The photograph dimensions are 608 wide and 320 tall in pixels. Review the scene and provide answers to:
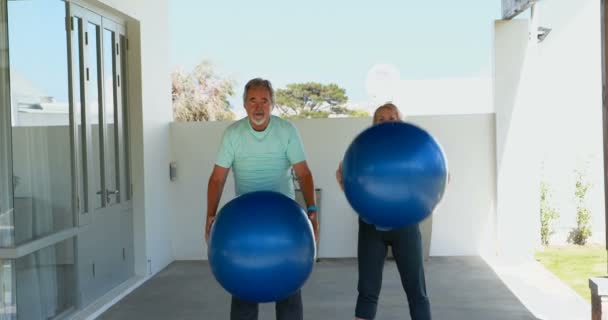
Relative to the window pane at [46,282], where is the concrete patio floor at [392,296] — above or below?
below

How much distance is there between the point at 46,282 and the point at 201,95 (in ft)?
51.8

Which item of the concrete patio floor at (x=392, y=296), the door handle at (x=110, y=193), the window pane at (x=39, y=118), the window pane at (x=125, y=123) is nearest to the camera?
the window pane at (x=39, y=118)

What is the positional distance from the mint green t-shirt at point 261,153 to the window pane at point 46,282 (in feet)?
5.13

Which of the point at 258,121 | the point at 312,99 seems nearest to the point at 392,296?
the point at 258,121

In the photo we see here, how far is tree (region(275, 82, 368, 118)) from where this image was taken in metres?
21.9

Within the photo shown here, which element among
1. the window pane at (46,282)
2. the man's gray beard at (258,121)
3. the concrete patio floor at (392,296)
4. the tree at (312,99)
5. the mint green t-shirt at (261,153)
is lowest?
the concrete patio floor at (392,296)

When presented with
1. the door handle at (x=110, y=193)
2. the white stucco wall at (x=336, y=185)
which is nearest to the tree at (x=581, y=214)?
the white stucco wall at (x=336, y=185)

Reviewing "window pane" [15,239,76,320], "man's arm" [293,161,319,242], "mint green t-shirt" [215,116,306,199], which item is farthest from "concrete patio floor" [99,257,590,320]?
"mint green t-shirt" [215,116,306,199]

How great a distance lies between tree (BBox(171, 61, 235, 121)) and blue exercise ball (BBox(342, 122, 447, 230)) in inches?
650

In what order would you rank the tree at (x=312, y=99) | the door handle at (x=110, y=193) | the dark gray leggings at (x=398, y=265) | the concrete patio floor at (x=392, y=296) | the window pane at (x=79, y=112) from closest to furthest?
1. the dark gray leggings at (x=398, y=265)
2. the concrete patio floor at (x=392, y=296)
3. the window pane at (x=79, y=112)
4. the door handle at (x=110, y=193)
5. the tree at (x=312, y=99)

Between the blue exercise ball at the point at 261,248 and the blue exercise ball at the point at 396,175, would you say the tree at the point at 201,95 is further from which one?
the blue exercise ball at the point at 396,175

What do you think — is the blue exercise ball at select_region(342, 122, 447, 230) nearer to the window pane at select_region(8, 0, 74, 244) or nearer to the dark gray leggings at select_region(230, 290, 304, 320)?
the dark gray leggings at select_region(230, 290, 304, 320)

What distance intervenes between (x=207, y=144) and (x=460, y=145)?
2287 mm

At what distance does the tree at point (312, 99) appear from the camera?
2188 cm
